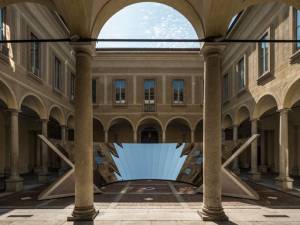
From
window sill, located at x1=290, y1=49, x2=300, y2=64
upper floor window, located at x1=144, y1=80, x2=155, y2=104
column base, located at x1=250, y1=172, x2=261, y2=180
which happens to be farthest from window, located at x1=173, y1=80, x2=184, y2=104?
window sill, located at x1=290, y1=49, x2=300, y2=64

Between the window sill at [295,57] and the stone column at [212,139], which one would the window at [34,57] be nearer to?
the stone column at [212,139]

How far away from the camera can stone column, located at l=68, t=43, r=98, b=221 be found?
7141mm

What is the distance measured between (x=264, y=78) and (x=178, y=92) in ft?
44.8

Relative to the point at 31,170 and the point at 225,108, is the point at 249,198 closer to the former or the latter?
the point at 225,108

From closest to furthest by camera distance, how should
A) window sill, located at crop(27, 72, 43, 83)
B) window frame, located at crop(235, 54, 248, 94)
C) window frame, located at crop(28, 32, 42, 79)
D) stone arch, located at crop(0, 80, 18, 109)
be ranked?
1. stone arch, located at crop(0, 80, 18, 109)
2. window sill, located at crop(27, 72, 43, 83)
3. window frame, located at crop(28, 32, 42, 79)
4. window frame, located at crop(235, 54, 248, 94)

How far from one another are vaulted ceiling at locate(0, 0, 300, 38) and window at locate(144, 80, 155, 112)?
21.6 metres

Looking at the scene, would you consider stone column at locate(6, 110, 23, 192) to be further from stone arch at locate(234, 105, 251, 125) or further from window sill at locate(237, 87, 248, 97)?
stone arch at locate(234, 105, 251, 125)

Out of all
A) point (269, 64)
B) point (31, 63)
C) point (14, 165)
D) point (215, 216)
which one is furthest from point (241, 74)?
point (14, 165)

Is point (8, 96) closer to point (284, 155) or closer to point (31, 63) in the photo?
point (31, 63)

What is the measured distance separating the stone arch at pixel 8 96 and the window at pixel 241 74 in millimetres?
16454

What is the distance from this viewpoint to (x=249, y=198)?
11.4 m

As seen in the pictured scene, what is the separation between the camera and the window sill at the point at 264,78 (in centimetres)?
1624

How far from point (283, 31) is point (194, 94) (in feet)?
51.1

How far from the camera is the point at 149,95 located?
29.8 meters
